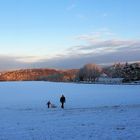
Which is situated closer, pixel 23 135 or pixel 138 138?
pixel 138 138

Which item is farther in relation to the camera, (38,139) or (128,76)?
(128,76)

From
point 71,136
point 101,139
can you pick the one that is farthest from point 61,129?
point 101,139

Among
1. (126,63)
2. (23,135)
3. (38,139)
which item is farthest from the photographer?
(126,63)

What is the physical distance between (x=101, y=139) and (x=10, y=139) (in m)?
3.62

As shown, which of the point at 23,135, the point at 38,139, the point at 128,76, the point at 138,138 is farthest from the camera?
the point at 128,76

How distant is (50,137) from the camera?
15.5 meters

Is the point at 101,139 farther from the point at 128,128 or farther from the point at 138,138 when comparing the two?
the point at 128,128

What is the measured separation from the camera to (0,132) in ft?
58.4

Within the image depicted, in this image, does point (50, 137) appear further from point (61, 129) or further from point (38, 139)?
point (61, 129)

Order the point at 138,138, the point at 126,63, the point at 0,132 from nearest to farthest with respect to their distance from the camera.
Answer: the point at 138,138
the point at 0,132
the point at 126,63

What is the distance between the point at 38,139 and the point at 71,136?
1348mm

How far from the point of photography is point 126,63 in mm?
189250

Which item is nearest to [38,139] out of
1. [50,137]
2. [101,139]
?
[50,137]

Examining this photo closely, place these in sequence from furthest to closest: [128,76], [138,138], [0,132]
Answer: [128,76], [0,132], [138,138]
